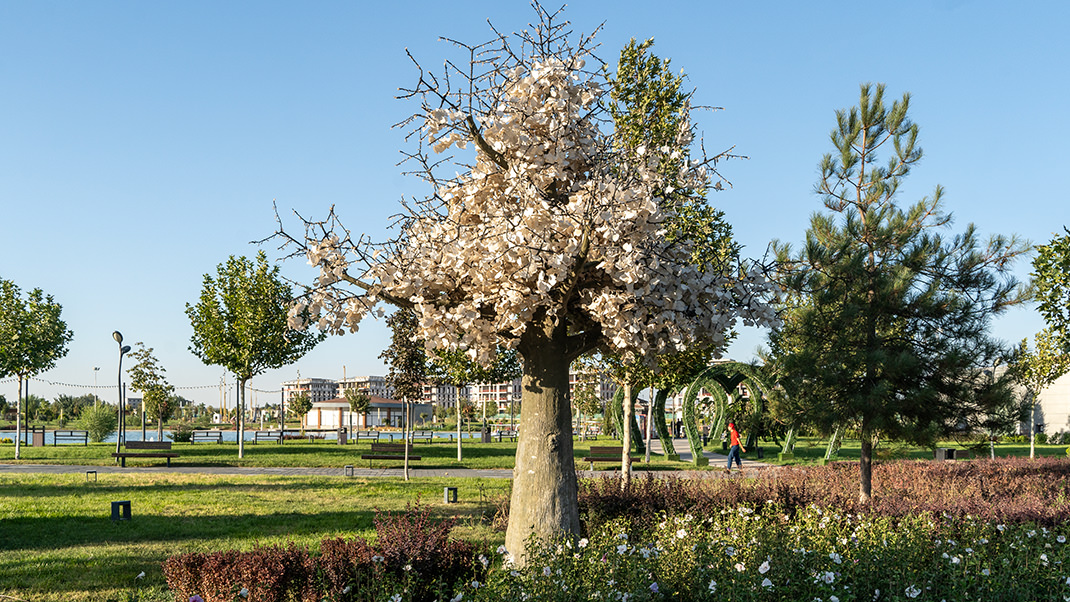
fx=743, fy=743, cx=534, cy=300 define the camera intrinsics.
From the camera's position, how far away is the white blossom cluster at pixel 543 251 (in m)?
5.80

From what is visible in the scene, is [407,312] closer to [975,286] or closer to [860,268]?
[860,268]

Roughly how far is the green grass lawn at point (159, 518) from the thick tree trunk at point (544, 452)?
1441mm

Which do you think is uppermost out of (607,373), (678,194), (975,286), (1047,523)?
(678,194)

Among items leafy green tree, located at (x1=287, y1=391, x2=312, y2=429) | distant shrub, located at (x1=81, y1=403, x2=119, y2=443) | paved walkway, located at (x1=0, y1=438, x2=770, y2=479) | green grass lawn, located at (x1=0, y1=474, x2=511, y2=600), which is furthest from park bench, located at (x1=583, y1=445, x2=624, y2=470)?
leafy green tree, located at (x1=287, y1=391, x2=312, y2=429)

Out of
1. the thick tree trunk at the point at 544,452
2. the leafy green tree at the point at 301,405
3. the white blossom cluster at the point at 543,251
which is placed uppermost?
the white blossom cluster at the point at 543,251

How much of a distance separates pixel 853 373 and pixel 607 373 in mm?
5052

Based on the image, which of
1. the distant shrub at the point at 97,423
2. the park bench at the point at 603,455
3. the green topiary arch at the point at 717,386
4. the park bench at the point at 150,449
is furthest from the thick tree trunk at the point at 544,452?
the distant shrub at the point at 97,423

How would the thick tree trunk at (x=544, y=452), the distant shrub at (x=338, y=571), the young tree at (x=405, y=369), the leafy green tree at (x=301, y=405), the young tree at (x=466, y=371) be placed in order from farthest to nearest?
the leafy green tree at (x=301, y=405)
the young tree at (x=466, y=371)
the young tree at (x=405, y=369)
the thick tree trunk at (x=544, y=452)
the distant shrub at (x=338, y=571)

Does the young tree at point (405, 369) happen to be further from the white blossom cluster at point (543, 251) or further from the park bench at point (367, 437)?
the park bench at point (367, 437)

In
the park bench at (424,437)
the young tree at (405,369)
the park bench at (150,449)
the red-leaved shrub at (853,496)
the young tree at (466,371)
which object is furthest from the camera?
the park bench at (424,437)

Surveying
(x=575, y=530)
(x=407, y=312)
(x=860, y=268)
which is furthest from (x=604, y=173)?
(x=860, y=268)

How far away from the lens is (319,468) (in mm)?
20766

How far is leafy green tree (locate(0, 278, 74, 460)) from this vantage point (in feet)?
78.2

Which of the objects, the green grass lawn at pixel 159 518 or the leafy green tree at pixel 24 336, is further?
the leafy green tree at pixel 24 336
